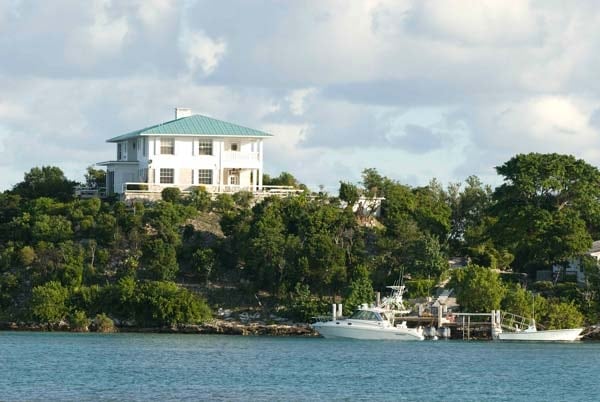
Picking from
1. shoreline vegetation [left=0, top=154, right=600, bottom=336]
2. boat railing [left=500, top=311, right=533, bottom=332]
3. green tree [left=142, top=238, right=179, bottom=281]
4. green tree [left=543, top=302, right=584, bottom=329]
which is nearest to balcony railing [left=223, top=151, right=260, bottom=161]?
shoreline vegetation [left=0, top=154, right=600, bottom=336]

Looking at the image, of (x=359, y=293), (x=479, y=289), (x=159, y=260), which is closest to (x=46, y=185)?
(x=159, y=260)

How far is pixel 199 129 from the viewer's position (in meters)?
100

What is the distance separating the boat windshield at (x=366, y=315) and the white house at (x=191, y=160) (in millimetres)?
19255

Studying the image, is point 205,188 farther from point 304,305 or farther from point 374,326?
point 374,326

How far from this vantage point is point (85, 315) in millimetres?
84688

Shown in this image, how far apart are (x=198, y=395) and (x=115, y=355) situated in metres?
16.9

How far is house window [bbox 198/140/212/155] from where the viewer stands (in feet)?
327

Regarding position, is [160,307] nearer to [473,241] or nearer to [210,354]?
[210,354]

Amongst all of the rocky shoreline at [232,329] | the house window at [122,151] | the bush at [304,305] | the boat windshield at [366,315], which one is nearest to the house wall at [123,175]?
the house window at [122,151]

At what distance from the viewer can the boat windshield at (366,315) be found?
265 ft

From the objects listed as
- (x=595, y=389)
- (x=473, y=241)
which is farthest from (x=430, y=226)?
(x=595, y=389)

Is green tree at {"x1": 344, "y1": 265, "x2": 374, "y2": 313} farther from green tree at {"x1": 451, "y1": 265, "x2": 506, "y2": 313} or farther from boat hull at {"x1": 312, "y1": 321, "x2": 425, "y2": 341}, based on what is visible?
green tree at {"x1": 451, "y1": 265, "x2": 506, "y2": 313}

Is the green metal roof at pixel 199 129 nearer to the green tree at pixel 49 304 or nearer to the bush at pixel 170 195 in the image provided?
the bush at pixel 170 195

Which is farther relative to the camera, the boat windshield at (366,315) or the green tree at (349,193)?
the green tree at (349,193)
